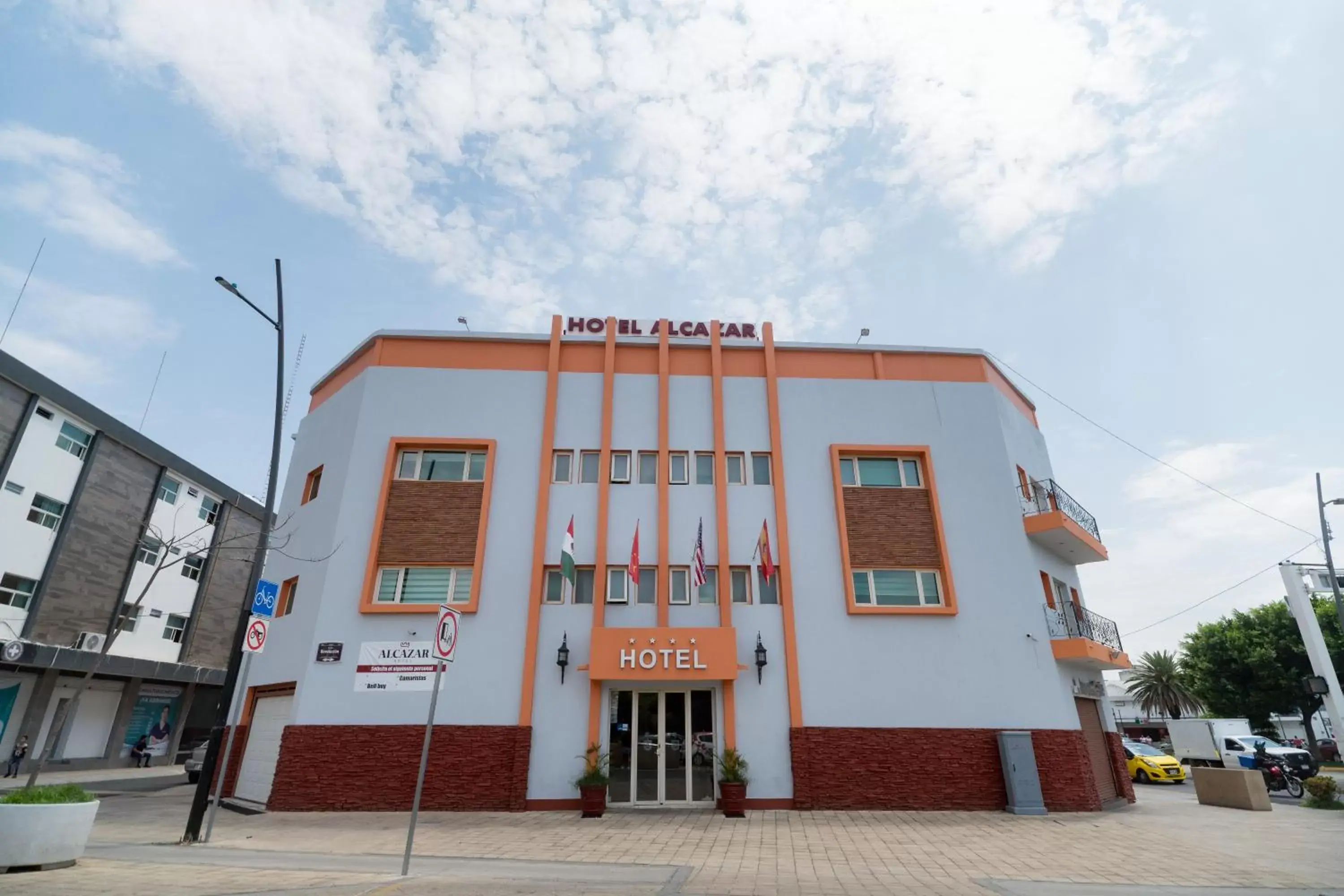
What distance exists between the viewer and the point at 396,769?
51.0 feet

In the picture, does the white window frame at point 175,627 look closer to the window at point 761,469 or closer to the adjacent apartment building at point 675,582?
the adjacent apartment building at point 675,582

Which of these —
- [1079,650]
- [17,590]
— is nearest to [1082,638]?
[1079,650]

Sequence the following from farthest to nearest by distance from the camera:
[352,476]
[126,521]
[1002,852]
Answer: [126,521] → [352,476] → [1002,852]

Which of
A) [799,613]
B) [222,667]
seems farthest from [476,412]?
[222,667]

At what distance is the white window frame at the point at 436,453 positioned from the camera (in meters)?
18.5

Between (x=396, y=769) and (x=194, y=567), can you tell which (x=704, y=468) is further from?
(x=194, y=567)

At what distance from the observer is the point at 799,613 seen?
17156mm

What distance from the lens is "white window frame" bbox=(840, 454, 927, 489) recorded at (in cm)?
1886

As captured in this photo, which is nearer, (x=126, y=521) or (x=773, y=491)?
(x=773, y=491)

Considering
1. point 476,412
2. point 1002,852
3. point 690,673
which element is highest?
point 476,412

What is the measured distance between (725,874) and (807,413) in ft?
41.7

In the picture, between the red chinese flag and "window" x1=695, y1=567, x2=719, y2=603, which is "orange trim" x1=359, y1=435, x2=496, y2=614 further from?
the red chinese flag

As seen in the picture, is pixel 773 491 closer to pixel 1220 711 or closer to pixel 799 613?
pixel 799 613

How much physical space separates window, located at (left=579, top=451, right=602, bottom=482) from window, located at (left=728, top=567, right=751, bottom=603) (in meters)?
4.58
